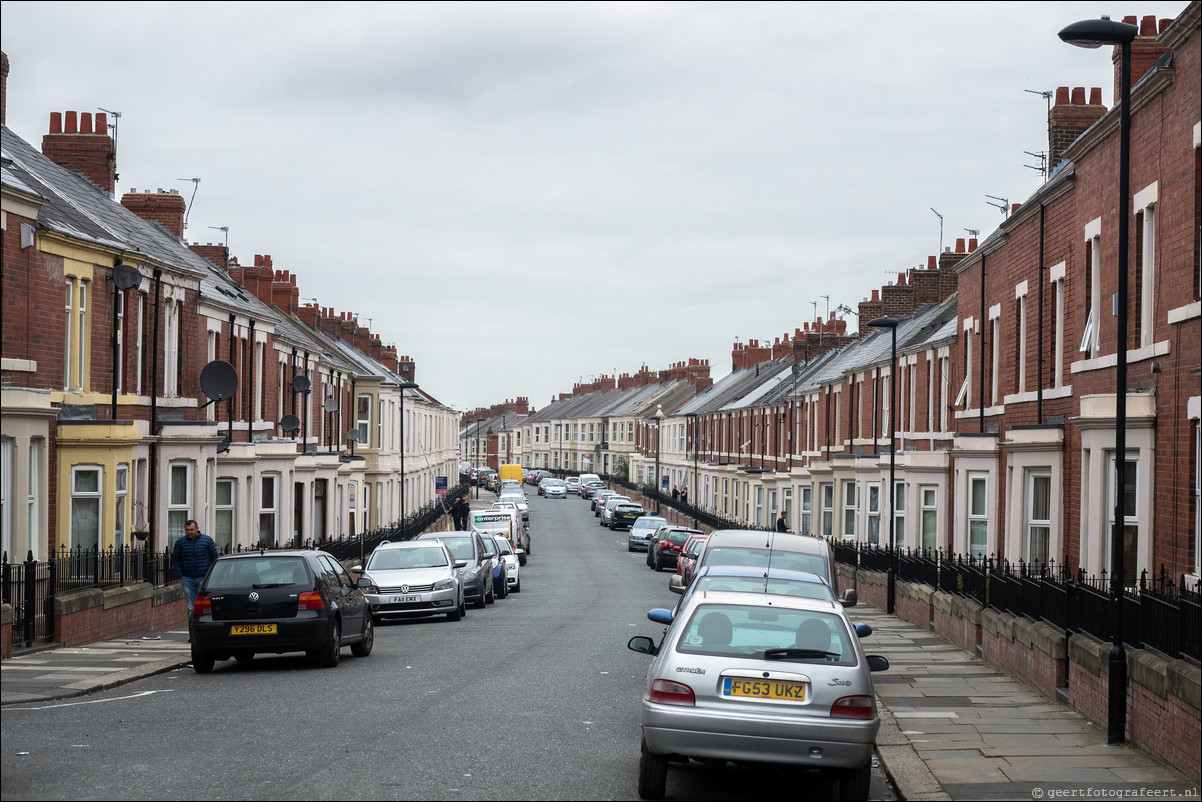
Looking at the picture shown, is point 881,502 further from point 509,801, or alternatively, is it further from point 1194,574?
point 509,801

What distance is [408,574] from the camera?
23.4 meters

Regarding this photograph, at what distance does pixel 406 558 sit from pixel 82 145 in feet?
44.6

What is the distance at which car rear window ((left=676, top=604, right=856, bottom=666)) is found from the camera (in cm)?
880

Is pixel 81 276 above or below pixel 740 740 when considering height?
above

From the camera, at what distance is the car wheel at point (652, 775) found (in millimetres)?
8570

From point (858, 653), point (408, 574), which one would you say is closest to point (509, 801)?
point (858, 653)

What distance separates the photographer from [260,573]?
15656 millimetres

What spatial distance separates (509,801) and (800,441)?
44625mm

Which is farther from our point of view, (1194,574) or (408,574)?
(408,574)

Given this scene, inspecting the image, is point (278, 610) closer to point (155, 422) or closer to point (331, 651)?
point (331, 651)

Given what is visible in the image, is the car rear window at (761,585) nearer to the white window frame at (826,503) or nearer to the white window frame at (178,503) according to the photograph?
the white window frame at (178,503)

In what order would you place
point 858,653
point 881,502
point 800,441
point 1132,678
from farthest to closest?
point 800,441 → point 881,502 → point 1132,678 → point 858,653

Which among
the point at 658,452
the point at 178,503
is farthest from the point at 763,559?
the point at 658,452

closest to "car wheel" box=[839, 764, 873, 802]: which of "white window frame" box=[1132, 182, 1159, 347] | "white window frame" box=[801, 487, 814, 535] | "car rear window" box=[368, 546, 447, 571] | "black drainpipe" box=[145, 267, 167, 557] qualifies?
"white window frame" box=[1132, 182, 1159, 347]
